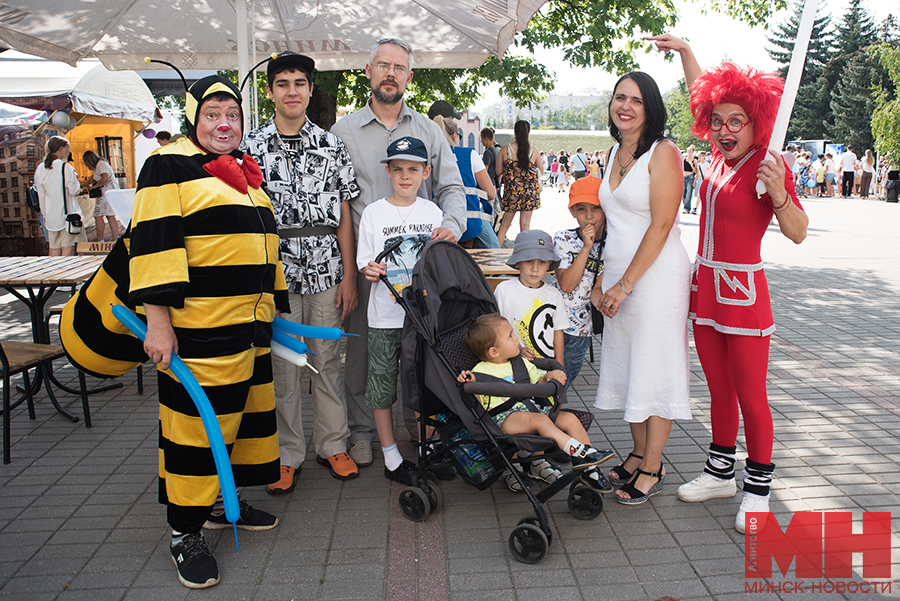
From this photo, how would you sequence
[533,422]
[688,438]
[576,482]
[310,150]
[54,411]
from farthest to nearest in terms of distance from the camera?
1. [54,411]
2. [688,438]
3. [310,150]
4. [576,482]
5. [533,422]

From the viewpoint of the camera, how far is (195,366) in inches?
105

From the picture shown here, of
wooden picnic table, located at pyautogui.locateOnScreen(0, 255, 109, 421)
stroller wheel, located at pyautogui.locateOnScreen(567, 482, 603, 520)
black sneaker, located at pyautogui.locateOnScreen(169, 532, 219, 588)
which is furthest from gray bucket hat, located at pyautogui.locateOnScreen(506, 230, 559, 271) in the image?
wooden picnic table, located at pyautogui.locateOnScreen(0, 255, 109, 421)

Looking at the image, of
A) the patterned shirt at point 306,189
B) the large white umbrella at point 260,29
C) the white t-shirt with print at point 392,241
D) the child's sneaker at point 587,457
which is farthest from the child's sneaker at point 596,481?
the large white umbrella at point 260,29

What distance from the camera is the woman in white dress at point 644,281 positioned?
3.13 meters

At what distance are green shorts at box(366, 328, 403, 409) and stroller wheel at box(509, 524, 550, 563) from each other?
107cm

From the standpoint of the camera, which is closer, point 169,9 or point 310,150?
point 310,150

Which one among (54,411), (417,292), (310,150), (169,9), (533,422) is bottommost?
(54,411)

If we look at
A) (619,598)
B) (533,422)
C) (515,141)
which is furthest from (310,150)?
(515,141)

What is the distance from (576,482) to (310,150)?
87.9 inches

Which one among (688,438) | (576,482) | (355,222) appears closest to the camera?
(576,482)

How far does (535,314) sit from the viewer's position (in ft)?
11.7

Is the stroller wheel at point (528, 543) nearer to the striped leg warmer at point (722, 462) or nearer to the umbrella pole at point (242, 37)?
the striped leg warmer at point (722, 462)

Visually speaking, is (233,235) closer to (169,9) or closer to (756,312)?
(756,312)

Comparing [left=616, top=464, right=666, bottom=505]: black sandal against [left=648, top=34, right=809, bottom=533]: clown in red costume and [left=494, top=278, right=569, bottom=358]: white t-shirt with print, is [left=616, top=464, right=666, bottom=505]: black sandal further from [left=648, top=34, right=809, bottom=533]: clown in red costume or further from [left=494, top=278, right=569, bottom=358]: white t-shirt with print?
[left=494, top=278, right=569, bottom=358]: white t-shirt with print
